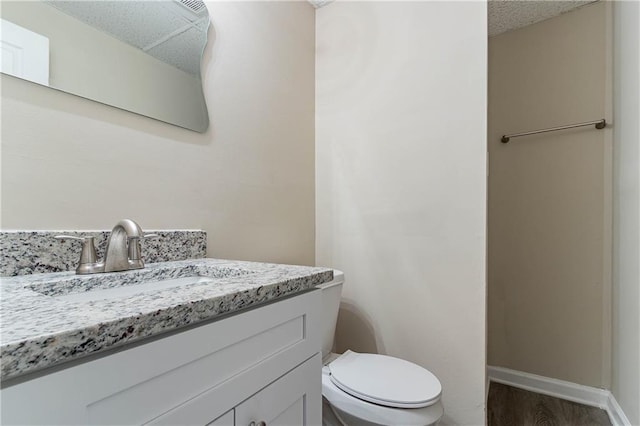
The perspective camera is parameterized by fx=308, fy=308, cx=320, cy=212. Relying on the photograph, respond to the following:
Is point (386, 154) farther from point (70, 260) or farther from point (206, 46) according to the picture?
point (70, 260)

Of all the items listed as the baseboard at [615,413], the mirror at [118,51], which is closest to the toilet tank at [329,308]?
the mirror at [118,51]

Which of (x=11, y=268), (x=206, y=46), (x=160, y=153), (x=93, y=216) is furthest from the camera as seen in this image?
(x=206, y=46)

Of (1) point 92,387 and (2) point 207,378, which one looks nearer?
(1) point 92,387

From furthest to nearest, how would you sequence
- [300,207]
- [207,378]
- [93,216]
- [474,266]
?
[300,207] < [474,266] < [93,216] < [207,378]

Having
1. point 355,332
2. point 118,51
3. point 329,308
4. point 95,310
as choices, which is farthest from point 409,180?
point 95,310

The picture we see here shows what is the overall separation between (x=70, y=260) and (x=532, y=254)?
7.47 ft

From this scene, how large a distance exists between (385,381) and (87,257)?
102cm

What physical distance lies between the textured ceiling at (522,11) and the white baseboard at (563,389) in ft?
7.18

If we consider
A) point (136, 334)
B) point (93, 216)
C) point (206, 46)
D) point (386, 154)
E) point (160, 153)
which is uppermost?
point (206, 46)

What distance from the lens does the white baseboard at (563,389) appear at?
1591 mm

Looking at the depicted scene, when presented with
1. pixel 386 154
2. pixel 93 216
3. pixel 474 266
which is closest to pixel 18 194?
pixel 93 216

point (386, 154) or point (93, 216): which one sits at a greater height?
point (386, 154)

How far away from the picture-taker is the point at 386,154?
1.59 m

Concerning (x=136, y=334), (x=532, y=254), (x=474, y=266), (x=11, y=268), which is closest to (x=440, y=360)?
(x=474, y=266)
